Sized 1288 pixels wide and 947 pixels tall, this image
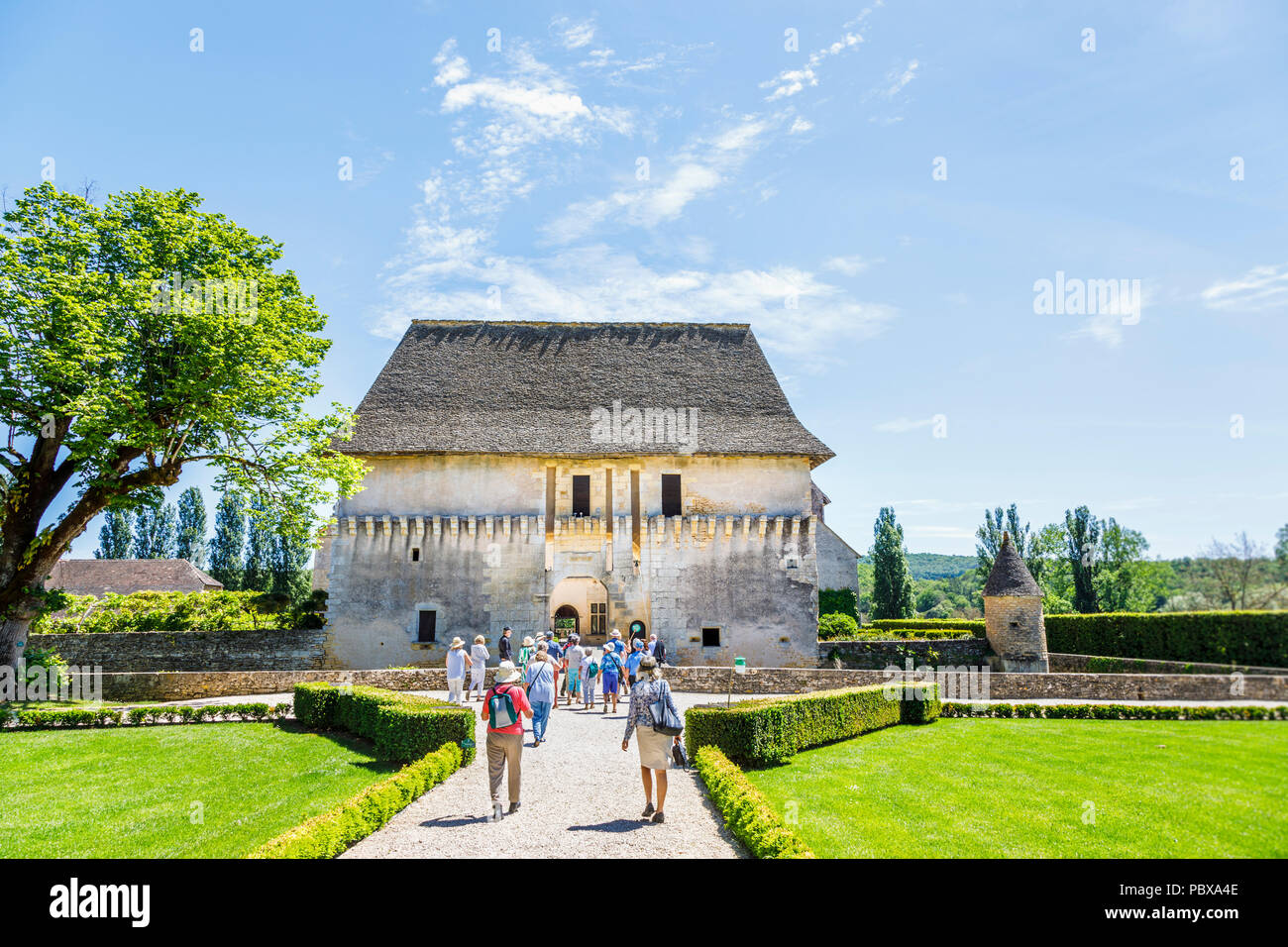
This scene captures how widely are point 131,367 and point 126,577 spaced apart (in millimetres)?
45629

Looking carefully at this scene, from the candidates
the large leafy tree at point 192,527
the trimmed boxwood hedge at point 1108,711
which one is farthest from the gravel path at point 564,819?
the large leafy tree at point 192,527

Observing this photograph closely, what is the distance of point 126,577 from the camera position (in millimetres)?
53625

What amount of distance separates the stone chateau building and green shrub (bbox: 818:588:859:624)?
888 centimetres

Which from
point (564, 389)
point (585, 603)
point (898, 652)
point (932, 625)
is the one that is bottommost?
point (932, 625)

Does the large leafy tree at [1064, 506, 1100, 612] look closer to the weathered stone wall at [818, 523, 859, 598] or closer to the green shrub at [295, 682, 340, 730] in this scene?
the weathered stone wall at [818, 523, 859, 598]

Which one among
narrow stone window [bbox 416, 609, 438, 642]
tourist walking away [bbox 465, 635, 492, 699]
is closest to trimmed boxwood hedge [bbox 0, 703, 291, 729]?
tourist walking away [bbox 465, 635, 492, 699]

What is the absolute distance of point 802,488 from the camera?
30531mm

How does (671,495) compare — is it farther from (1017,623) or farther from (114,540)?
(114,540)

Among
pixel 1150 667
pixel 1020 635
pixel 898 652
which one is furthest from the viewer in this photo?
pixel 898 652

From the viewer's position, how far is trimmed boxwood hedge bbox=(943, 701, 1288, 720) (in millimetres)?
15148

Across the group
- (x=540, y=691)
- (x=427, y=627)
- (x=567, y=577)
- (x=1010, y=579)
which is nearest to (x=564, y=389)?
(x=567, y=577)

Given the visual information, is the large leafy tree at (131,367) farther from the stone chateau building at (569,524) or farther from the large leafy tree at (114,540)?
the large leafy tree at (114,540)
